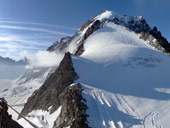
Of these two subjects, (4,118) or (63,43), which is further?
(63,43)

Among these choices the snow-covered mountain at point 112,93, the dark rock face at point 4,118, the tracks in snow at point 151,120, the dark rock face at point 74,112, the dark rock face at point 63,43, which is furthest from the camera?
the dark rock face at point 63,43

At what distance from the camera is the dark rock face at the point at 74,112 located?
1422 centimetres

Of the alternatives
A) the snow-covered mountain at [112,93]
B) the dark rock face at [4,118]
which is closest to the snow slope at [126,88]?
the snow-covered mountain at [112,93]

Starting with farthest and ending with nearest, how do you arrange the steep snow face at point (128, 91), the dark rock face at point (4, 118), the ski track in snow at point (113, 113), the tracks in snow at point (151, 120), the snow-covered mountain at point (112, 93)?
the snow-covered mountain at point (112, 93), the steep snow face at point (128, 91), the ski track in snow at point (113, 113), the tracks in snow at point (151, 120), the dark rock face at point (4, 118)

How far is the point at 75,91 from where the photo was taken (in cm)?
1828

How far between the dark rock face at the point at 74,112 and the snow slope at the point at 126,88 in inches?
29.7

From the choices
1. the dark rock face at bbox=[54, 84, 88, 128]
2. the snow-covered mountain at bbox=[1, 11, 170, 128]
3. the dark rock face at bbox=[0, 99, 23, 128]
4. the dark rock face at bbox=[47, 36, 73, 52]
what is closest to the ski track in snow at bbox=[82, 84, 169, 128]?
the snow-covered mountain at bbox=[1, 11, 170, 128]

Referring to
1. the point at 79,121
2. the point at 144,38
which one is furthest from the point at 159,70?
the point at 144,38

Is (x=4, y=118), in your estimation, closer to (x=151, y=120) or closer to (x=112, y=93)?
(x=151, y=120)

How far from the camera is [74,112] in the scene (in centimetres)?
1560

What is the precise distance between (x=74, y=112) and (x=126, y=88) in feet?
31.1

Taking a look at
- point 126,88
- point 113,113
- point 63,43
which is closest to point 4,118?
point 113,113

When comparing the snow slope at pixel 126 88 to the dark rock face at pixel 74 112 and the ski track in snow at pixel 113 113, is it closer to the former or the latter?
the ski track in snow at pixel 113 113

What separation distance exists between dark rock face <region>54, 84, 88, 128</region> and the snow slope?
0.76 m
